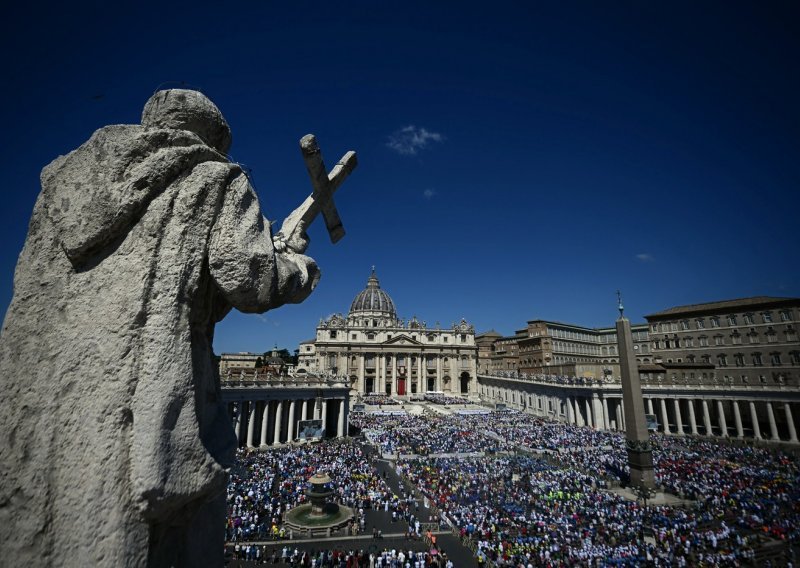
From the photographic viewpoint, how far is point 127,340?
2.11 meters

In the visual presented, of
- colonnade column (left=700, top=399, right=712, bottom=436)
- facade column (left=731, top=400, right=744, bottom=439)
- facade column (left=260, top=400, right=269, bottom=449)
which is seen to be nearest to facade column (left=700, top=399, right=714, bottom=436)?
colonnade column (left=700, top=399, right=712, bottom=436)

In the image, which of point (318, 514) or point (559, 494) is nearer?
point (318, 514)

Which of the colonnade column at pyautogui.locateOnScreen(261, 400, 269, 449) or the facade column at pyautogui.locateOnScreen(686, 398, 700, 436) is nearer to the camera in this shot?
the colonnade column at pyautogui.locateOnScreen(261, 400, 269, 449)

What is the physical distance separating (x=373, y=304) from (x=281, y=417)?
212 ft

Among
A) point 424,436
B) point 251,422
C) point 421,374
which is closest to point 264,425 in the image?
point 251,422

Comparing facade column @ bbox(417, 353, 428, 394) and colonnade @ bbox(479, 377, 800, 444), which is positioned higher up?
facade column @ bbox(417, 353, 428, 394)

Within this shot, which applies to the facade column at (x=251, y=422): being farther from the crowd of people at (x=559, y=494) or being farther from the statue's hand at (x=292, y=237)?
the statue's hand at (x=292, y=237)

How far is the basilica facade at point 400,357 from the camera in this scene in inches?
3103

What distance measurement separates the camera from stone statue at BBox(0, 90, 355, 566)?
191cm

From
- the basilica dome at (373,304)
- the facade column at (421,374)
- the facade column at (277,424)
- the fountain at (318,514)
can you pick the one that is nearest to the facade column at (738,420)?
the fountain at (318,514)

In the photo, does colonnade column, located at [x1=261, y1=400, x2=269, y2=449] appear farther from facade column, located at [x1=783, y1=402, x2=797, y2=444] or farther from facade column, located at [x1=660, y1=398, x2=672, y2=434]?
facade column, located at [x1=783, y1=402, x2=797, y2=444]

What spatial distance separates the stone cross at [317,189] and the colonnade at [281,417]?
29738 millimetres

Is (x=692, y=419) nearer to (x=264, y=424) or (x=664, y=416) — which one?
(x=664, y=416)

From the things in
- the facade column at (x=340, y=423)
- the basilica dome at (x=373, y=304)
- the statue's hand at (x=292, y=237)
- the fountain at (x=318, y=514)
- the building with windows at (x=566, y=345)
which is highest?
the basilica dome at (x=373, y=304)
